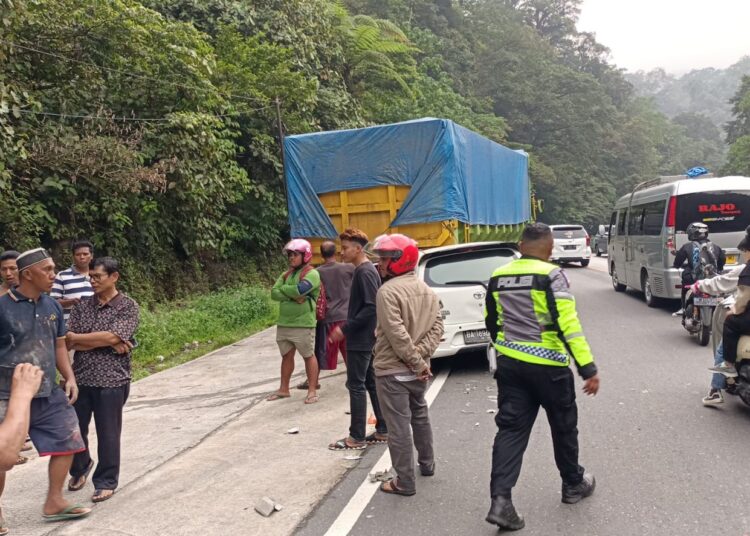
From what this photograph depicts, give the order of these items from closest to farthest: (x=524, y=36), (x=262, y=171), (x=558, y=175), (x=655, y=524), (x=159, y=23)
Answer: (x=655, y=524) → (x=159, y=23) → (x=262, y=171) → (x=558, y=175) → (x=524, y=36)

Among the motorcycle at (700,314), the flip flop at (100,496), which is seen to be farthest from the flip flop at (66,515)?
the motorcycle at (700,314)

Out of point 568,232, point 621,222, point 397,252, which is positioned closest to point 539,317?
point 397,252

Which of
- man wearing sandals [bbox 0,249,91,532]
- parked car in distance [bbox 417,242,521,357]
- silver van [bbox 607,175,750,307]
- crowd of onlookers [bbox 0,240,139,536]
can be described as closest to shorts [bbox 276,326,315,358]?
parked car in distance [bbox 417,242,521,357]

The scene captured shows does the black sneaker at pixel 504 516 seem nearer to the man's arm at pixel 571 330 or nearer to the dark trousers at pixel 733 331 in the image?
the man's arm at pixel 571 330

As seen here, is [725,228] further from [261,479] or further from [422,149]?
[261,479]

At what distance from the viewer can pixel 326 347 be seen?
7723 mm

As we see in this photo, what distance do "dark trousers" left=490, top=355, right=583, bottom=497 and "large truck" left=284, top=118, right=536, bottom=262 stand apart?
19.4 feet

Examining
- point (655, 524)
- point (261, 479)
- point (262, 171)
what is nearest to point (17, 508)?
point (261, 479)

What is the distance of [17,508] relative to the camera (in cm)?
475

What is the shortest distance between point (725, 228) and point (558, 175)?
39757mm

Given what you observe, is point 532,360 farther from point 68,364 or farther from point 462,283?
point 462,283

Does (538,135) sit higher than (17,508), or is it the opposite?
(538,135)

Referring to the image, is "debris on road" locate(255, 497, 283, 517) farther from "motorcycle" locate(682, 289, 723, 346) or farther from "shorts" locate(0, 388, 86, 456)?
"motorcycle" locate(682, 289, 723, 346)

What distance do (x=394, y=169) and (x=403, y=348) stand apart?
6049 mm
